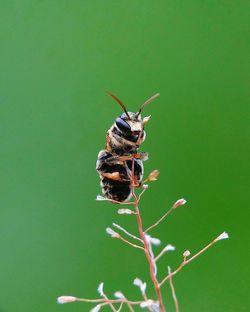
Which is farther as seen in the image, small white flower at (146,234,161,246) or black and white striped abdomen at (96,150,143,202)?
black and white striped abdomen at (96,150,143,202)

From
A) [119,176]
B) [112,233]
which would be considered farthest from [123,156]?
[112,233]

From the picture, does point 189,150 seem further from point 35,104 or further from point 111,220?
point 35,104

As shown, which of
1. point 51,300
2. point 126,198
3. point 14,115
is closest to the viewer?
point 126,198

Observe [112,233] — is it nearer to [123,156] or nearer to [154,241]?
[154,241]

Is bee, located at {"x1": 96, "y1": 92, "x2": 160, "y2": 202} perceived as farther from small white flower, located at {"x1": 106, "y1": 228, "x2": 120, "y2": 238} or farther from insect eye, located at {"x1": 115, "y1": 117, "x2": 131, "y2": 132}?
small white flower, located at {"x1": 106, "y1": 228, "x2": 120, "y2": 238}

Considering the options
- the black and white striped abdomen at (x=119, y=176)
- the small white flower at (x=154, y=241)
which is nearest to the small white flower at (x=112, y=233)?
the small white flower at (x=154, y=241)

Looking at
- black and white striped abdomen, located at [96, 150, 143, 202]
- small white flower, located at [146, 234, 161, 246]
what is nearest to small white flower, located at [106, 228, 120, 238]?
small white flower, located at [146, 234, 161, 246]

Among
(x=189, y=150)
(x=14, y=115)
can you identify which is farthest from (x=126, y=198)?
(x=14, y=115)

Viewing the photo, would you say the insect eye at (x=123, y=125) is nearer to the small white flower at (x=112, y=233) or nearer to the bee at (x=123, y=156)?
the bee at (x=123, y=156)
